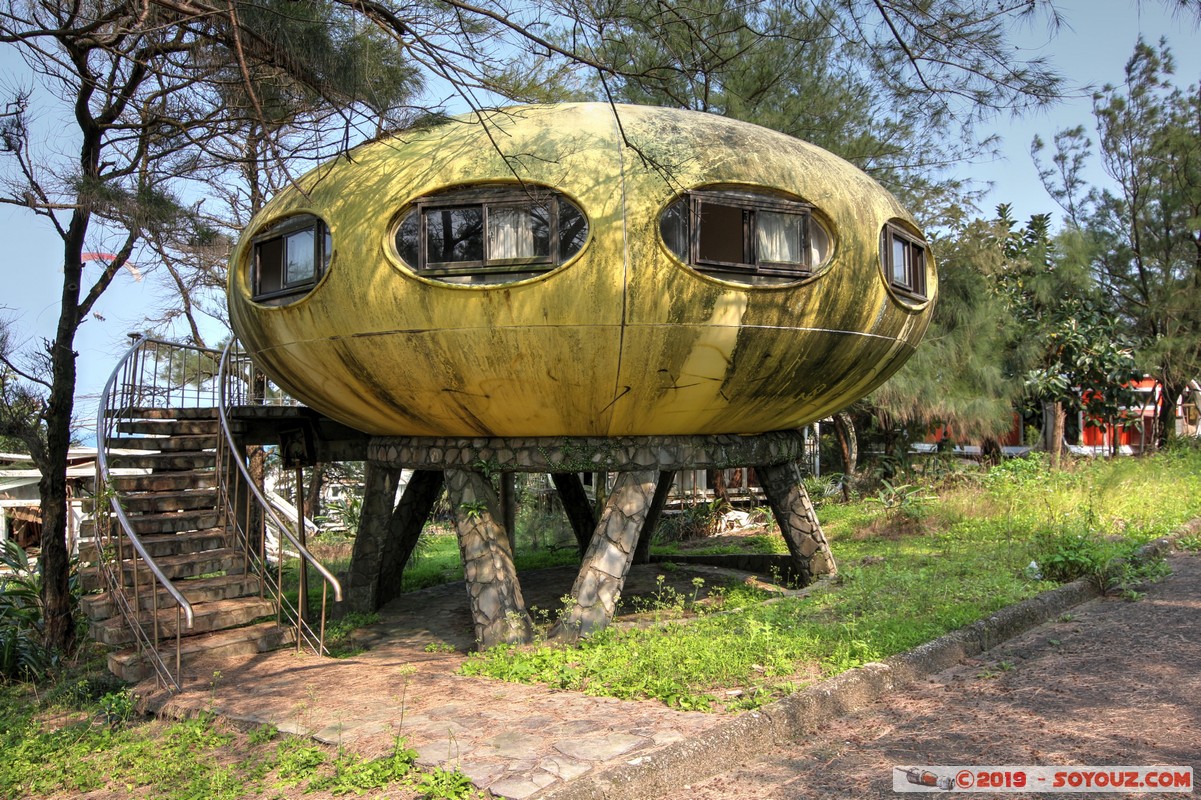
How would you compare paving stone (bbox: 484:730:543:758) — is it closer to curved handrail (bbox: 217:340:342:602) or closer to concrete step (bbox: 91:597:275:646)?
curved handrail (bbox: 217:340:342:602)

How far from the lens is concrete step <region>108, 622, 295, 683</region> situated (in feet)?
25.2

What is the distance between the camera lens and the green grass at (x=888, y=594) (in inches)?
258

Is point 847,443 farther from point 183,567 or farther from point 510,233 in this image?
point 183,567

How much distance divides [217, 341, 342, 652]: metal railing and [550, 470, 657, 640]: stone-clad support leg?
2.22 metres

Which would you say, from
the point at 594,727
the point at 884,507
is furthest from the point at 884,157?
the point at 594,727

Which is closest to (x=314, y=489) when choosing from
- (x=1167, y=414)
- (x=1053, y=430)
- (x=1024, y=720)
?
(x=1024, y=720)

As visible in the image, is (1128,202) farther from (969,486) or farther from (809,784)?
(809,784)

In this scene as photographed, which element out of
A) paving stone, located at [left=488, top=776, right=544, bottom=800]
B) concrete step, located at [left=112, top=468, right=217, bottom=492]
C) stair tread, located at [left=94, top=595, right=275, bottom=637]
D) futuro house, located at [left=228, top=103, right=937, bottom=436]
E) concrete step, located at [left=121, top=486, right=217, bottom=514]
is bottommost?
paving stone, located at [left=488, top=776, right=544, bottom=800]

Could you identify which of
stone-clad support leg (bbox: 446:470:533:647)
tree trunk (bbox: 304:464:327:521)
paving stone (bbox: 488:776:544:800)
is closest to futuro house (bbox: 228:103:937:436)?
stone-clad support leg (bbox: 446:470:533:647)

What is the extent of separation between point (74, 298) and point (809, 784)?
996 cm

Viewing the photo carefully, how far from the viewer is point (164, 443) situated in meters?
10.4

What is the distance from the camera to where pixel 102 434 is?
31.1 feet

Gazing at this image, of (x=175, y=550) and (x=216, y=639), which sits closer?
(x=216, y=639)

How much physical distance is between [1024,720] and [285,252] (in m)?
7.27
